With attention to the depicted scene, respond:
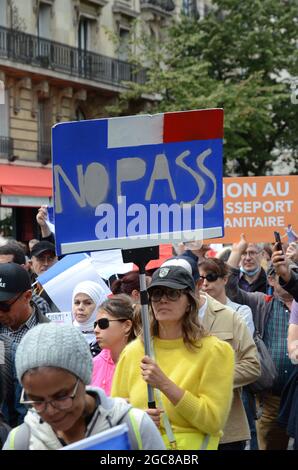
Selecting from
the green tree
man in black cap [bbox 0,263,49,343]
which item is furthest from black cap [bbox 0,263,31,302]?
the green tree

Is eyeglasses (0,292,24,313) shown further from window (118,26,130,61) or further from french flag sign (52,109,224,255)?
window (118,26,130,61)

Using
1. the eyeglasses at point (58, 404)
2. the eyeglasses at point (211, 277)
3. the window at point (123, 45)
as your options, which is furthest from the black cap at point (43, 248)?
the window at point (123, 45)

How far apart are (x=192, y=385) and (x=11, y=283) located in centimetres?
117

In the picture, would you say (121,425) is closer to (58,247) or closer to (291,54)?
Result: (58,247)

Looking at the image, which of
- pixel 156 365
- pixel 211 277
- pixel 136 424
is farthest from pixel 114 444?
pixel 211 277

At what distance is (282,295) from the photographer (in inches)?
245

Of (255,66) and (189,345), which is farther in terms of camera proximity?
(255,66)

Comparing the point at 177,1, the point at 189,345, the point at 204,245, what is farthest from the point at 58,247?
the point at 177,1

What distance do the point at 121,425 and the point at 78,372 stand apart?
24 cm

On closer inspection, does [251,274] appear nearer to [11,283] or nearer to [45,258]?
[45,258]

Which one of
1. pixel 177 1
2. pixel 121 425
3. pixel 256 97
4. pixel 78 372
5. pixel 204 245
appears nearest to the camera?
pixel 121 425

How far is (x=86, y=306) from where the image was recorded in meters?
5.75
